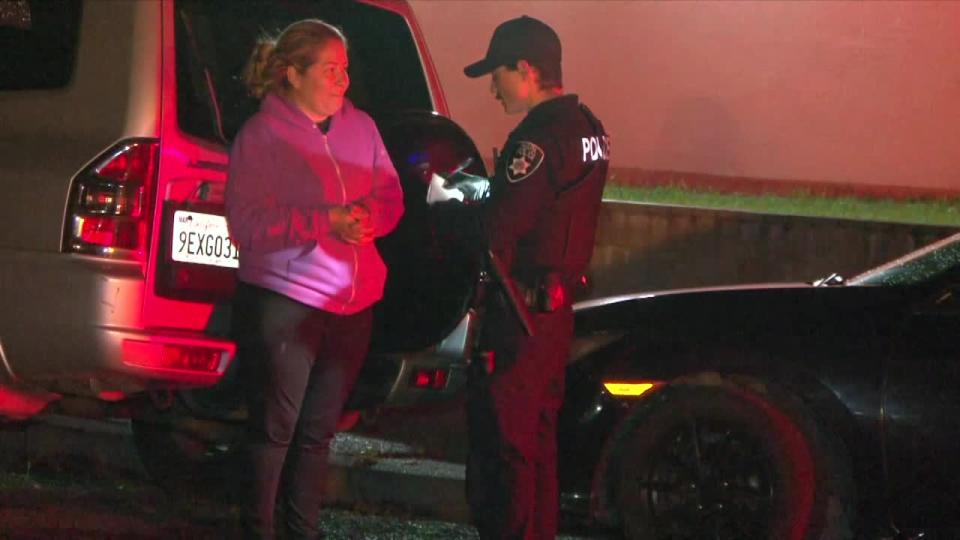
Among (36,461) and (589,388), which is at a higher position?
(589,388)

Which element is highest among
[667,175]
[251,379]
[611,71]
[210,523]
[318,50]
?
[611,71]

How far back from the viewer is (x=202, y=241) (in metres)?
4.36

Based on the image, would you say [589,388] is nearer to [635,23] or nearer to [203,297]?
[203,297]

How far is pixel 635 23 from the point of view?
478 inches

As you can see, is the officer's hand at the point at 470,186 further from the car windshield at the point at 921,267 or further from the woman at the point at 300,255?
the car windshield at the point at 921,267

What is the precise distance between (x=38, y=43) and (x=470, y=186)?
144 centimetres

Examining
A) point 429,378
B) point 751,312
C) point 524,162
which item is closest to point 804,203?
point 751,312

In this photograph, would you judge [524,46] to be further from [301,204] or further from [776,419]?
[776,419]

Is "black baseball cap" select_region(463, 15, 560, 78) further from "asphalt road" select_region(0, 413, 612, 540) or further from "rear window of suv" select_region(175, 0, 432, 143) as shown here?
"asphalt road" select_region(0, 413, 612, 540)

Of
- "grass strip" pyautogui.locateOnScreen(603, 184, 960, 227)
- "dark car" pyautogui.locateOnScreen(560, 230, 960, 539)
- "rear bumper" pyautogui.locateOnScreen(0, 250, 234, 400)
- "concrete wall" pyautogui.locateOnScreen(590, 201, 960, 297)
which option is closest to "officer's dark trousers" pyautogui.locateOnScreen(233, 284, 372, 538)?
"rear bumper" pyautogui.locateOnScreen(0, 250, 234, 400)

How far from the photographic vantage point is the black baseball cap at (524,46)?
175 inches

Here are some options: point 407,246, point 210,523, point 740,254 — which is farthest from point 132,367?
point 740,254

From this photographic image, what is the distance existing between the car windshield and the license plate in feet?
7.76

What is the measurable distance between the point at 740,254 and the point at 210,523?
4807 mm
